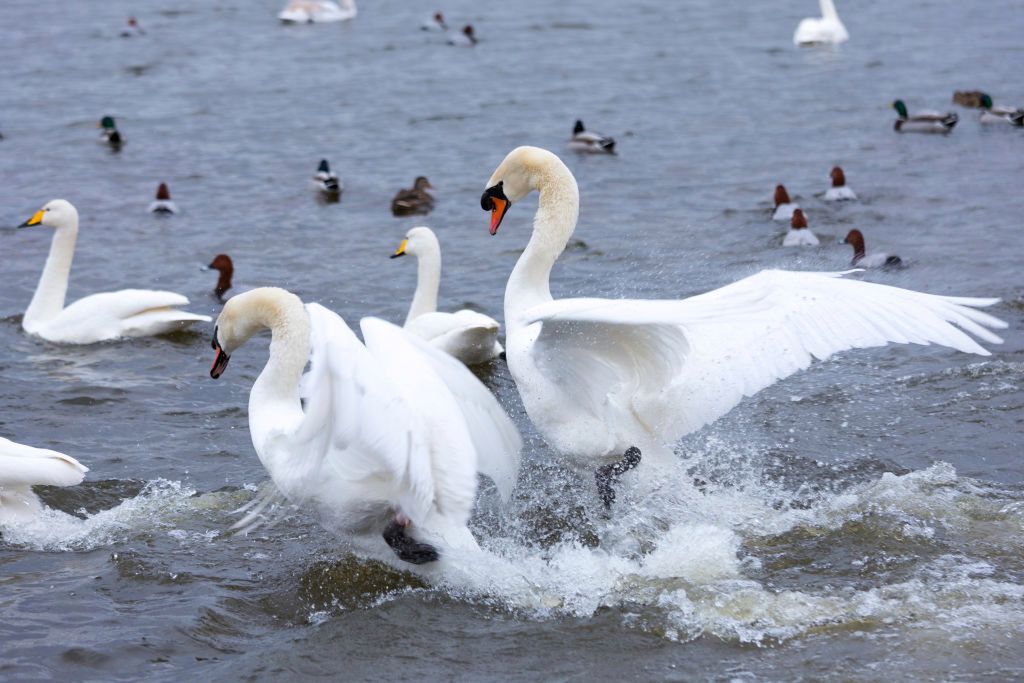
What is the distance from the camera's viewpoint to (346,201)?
13.8 meters

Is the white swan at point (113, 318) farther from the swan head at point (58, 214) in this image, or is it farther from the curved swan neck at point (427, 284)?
the curved swan neck at point (427, 284)

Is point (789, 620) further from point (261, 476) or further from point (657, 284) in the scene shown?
point (657, 284)

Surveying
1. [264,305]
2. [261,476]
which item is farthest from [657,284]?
[264,305]

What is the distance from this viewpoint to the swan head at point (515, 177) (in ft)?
22.6

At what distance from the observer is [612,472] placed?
20.9 ft

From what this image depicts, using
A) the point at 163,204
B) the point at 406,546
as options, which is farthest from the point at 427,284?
the point at 406,546

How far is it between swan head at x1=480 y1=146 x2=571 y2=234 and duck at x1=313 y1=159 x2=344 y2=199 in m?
6.78

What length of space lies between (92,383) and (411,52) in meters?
→ 14.0

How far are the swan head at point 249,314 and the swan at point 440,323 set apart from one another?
229 cm

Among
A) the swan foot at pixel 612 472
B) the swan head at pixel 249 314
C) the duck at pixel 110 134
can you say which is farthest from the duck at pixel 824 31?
the swan head at pixel 249 314

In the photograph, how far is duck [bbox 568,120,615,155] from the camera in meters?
15.1

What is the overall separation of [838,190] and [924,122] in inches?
126

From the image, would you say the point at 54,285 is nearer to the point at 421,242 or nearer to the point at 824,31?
Answer: the point at 421,242

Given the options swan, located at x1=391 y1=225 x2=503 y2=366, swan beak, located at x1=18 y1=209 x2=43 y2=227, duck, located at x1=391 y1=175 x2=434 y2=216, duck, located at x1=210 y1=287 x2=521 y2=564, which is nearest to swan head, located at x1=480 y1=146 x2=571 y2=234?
duck, located at x1=210 y1=287 x2=521 y2=564
